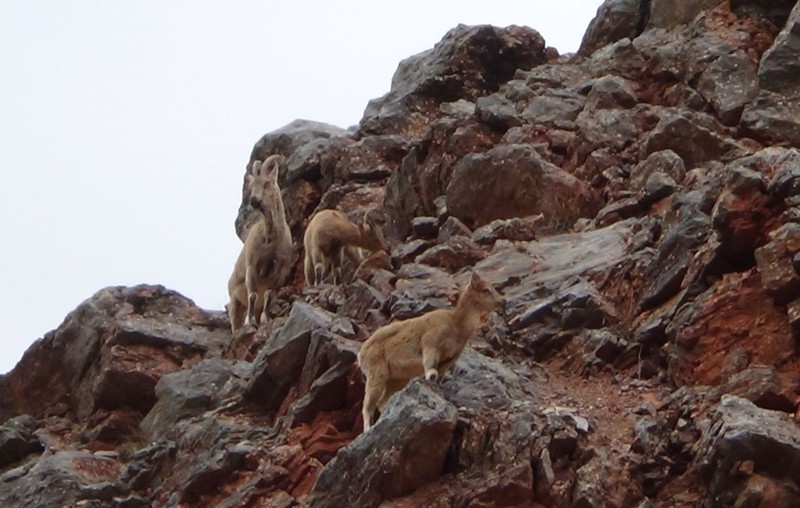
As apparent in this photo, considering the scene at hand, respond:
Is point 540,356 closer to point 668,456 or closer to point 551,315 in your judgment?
point 551,315

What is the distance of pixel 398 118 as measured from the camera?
3456 cm

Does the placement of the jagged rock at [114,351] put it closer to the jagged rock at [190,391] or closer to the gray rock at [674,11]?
the jagged rock at [190,391]

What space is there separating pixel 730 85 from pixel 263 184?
30.0 ft

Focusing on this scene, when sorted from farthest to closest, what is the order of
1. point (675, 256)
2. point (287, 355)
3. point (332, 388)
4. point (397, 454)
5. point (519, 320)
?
point (287, 355)
point (519, 320)
point (675, 256)
point (332, 388)
point (397, 454)

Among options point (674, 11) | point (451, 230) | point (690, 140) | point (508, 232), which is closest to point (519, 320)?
point (508, 232)

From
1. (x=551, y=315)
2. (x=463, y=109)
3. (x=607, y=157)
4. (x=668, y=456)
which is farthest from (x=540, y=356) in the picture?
(x=463, y=109)

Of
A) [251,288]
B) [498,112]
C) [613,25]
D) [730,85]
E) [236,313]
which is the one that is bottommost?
[236,313]

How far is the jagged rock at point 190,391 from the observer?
24562mm

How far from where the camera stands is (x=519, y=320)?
22000 millimetres

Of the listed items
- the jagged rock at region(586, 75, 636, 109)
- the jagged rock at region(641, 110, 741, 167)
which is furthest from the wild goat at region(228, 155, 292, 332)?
the jagged rock at region(641, 110, 741, 167)

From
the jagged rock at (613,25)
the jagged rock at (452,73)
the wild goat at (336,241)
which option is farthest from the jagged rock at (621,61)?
the wild goat at (336,241)

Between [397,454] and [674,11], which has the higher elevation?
[674,11]

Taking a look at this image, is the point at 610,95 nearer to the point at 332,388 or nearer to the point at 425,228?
the point at 425,228

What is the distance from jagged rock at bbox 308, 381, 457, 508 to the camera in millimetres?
17094
